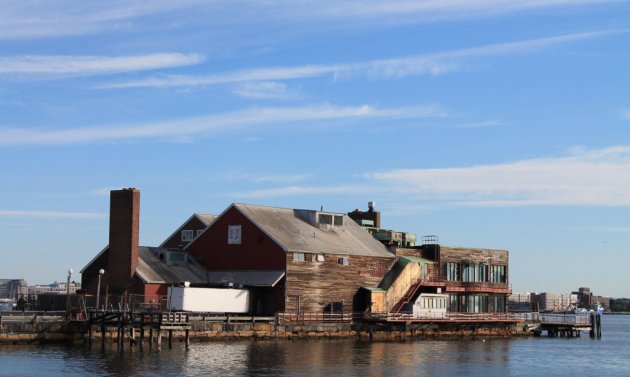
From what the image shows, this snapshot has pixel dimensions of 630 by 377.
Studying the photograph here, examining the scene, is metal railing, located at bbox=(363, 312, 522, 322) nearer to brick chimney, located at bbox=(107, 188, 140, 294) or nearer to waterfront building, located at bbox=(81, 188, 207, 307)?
waterfront building, located at bbox=(81, 188, 207, 307)

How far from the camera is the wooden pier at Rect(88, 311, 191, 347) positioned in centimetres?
6931

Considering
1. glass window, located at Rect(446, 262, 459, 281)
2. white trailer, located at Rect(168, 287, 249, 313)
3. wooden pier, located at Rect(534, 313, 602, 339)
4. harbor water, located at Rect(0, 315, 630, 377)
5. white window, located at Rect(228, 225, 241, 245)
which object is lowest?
harbor water, located at Rect(0, 315, 630, 377)

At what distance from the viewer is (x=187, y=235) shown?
332ft

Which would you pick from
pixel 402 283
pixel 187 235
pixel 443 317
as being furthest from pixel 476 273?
pixel 187 235

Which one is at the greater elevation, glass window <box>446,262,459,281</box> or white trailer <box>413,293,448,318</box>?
glass window <box>446,262,459,281</box>

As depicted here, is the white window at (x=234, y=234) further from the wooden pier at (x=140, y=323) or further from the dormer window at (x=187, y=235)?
the wooden pier at (x=140, y=323)

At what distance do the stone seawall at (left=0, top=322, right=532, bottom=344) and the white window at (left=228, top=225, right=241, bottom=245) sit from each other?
1010cm

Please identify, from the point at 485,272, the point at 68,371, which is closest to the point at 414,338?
the point at 485,272

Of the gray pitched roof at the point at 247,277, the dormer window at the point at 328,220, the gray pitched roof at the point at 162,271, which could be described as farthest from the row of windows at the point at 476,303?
the gray pitched roof at the point at 162,271

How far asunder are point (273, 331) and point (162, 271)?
10573 mm

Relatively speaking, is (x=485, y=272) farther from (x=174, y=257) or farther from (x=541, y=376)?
(x=541, y=376)

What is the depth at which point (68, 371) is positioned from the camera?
5469 centimetres

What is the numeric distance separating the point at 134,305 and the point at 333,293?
693 inches

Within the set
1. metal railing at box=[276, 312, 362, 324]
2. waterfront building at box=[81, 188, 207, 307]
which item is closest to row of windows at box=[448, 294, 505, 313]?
metal railing at box=[276, 312, 362, 324]
